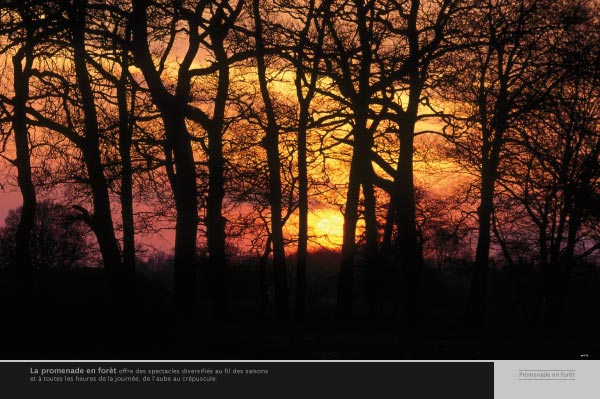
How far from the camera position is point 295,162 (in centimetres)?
2461

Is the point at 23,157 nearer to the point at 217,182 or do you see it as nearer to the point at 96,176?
the point at 96,176

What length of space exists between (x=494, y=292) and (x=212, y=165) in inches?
750

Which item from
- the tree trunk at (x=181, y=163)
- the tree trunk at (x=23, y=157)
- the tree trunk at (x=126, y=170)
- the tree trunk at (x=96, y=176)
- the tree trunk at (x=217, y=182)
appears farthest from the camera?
the tree trunk at (x=126, y=170)

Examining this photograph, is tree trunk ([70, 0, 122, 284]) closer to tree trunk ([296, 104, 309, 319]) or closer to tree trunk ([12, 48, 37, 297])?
tree trunk ([12, 48, 37, 297])

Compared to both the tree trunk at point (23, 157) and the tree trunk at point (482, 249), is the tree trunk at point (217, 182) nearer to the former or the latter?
the tree trunk at point (23, 157)

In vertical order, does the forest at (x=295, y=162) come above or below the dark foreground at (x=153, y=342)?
above

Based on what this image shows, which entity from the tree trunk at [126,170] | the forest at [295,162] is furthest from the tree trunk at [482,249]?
the tree trunk at [126,170]

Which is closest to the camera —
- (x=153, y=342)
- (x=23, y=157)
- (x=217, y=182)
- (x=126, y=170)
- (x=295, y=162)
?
(x=153, y=342)

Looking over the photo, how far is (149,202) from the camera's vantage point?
23.5 m

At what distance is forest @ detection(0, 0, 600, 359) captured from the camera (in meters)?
10.7

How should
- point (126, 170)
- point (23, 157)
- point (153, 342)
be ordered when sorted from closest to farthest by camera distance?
point (153, 342) → point (23, 157) → point (126, 170)


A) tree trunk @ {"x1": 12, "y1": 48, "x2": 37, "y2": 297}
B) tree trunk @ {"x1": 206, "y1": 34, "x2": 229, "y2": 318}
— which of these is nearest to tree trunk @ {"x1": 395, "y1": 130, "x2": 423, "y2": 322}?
tree trunk @ {"x1": 206, "y1": 34, "x2": 229, "y2": 318}

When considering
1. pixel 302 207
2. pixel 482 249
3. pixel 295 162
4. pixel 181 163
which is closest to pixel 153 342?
pixel 181 163

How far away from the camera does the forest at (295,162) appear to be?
10742mm
